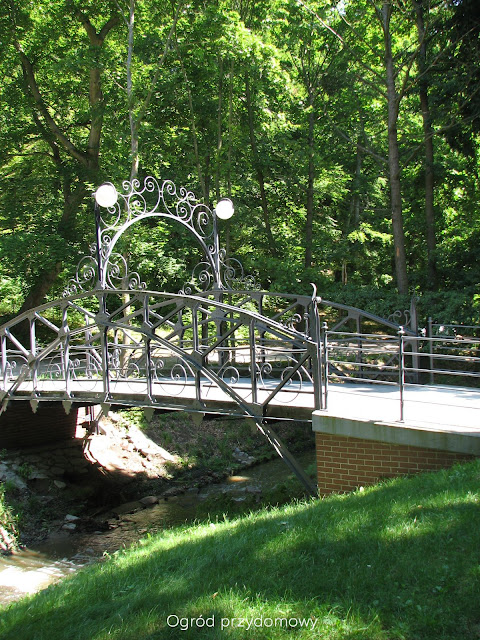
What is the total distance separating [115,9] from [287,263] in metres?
9.01

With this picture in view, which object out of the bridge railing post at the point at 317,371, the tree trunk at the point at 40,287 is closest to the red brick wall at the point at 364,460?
the bridge railing post at the point at 317,371

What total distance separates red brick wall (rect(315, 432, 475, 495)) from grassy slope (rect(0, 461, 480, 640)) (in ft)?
2.18

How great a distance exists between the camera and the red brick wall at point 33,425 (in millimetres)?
12125

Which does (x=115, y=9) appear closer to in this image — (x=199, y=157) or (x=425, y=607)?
(x=199, y=157)

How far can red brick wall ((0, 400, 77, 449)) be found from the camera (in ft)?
39.8

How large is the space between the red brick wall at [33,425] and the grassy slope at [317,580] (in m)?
7.31

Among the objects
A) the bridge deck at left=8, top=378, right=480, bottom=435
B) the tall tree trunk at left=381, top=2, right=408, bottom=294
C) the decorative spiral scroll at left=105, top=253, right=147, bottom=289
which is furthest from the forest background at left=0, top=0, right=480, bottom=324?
the bridge deck at left=8, top=378, right=480, bottom=435

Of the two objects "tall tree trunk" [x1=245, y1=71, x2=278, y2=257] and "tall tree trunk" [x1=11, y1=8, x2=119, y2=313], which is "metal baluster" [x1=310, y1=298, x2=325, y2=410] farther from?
"tall tree trunk" [x1=11, y1=8, x2=119, y2=313]

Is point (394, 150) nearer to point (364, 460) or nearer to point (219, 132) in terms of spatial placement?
point (219, 132)

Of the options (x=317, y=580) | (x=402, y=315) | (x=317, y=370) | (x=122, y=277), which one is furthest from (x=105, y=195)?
(x=402, y=315)

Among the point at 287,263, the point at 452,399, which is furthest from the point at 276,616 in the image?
the point at 287,263

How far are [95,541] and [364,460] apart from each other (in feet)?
17.2

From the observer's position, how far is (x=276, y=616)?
354 cm

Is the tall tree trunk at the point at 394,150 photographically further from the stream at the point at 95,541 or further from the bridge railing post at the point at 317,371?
the bridge railing post at the point at 317,371
